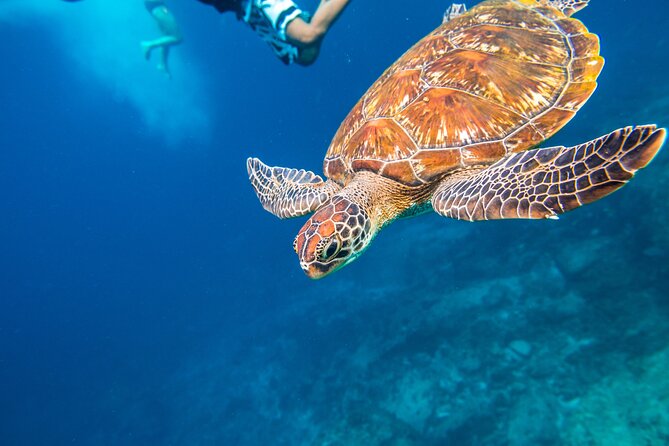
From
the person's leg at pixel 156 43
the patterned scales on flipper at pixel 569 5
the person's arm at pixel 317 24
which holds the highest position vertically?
the person's leg at pixel 156 43

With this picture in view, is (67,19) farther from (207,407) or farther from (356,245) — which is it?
(356,245)

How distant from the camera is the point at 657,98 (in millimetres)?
10641

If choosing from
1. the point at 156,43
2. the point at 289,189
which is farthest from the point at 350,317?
the point at 156,43

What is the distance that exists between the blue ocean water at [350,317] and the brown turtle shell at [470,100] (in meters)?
4.16

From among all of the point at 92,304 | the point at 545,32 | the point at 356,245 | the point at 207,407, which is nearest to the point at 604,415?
the point at 356,245

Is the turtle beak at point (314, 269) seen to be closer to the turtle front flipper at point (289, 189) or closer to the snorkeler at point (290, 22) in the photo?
the turtle front flipper at point (289, 189)

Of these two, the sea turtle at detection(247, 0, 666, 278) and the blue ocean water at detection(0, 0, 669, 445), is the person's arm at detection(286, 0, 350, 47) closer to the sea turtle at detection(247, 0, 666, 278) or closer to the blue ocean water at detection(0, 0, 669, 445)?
the sea turtle at detection(247, 0, 666, 278)

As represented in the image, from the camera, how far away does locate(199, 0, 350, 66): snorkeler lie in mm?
3230

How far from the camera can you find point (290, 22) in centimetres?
327

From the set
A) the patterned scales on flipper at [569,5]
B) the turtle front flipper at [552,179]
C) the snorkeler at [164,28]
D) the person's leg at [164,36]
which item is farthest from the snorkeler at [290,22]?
the person's leg at [164,36]

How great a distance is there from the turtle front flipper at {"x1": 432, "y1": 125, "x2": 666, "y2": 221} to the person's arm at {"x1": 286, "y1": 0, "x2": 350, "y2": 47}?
1.91 metres

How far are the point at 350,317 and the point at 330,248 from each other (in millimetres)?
8525

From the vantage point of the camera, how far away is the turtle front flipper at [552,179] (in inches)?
70.6

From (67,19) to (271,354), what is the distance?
29.1m
